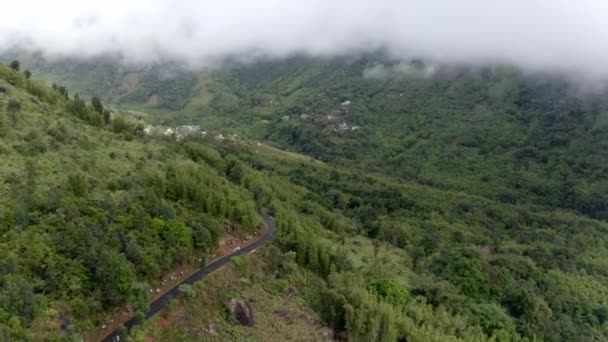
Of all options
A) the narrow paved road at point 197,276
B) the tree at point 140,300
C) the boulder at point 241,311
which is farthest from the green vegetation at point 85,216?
the boulder at point 241,311

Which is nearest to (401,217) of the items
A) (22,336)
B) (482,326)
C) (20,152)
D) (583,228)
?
(583,228)

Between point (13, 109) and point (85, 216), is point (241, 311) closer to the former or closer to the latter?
point (85, 216)

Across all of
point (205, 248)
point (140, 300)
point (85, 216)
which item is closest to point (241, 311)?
point (205, 248)

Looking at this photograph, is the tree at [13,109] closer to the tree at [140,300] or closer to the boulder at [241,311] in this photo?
the tree at [140,300]

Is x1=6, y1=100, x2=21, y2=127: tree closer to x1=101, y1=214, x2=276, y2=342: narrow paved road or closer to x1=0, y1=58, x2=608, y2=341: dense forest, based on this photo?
x1=0, y1=58, x2=608, y2=341: dense forest

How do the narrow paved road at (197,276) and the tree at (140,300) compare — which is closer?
the tree at (140,300)

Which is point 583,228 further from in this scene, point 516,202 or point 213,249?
point 213,249
